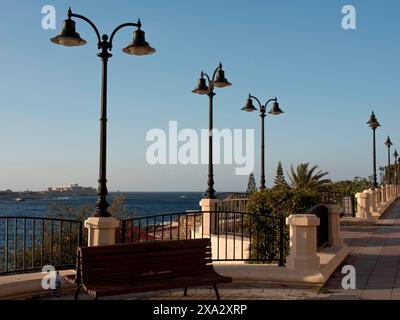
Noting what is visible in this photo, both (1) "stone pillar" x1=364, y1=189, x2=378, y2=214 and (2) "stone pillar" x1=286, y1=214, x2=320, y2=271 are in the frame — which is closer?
(2) "stone pillar" x1=286, y1=214, x2=320, y2=271

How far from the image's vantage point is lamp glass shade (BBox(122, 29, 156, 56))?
9.06 meters

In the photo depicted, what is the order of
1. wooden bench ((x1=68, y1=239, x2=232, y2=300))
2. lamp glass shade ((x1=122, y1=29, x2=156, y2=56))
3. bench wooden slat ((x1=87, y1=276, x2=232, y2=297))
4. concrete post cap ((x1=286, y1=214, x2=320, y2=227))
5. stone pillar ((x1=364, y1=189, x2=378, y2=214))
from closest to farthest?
1. bench wooden slat ((x1=87, y1=276, x2=232, y2=297))
2. wooden bench ((x1=68, y1=239, x2=232, y2=300))
3. concrete post cap ((x1=286, y1=214, x2=320, y2=227))
4. lamp glass shade ((x1=122, y1=29, x2=156, y2=56))
5. stone pillar ((x1=364, y1=189, x2=378, y2=214))

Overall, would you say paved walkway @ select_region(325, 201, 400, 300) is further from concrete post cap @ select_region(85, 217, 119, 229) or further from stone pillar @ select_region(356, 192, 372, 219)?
concrete post cap @ select_region(85, 217, 119, 229)

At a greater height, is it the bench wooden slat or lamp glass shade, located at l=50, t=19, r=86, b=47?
lamp glass shade, located at l=50, t=19, r=86, b=47

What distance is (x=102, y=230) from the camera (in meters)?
8.47

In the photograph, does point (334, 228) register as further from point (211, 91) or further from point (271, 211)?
point (211, 91)

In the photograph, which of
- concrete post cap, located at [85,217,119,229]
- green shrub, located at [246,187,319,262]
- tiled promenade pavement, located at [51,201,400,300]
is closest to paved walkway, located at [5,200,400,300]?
tiled promenade pavement, located at [51,201,400,300]

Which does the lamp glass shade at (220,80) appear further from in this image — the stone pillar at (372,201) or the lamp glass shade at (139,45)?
the stone pillar at (372,201)

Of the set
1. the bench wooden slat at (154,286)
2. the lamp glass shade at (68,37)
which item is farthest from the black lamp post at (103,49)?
the bench wooden slat at (154,286)

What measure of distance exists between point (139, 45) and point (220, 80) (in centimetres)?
619

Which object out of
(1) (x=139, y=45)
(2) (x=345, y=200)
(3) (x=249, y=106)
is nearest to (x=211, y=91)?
(3) (x=249, y=106)

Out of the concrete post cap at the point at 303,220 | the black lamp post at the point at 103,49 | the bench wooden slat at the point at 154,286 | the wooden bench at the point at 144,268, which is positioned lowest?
the bench wooden slat at the point at 154,286

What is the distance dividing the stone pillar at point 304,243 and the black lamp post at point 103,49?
340 cm

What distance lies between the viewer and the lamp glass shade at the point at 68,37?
28.5 feet
